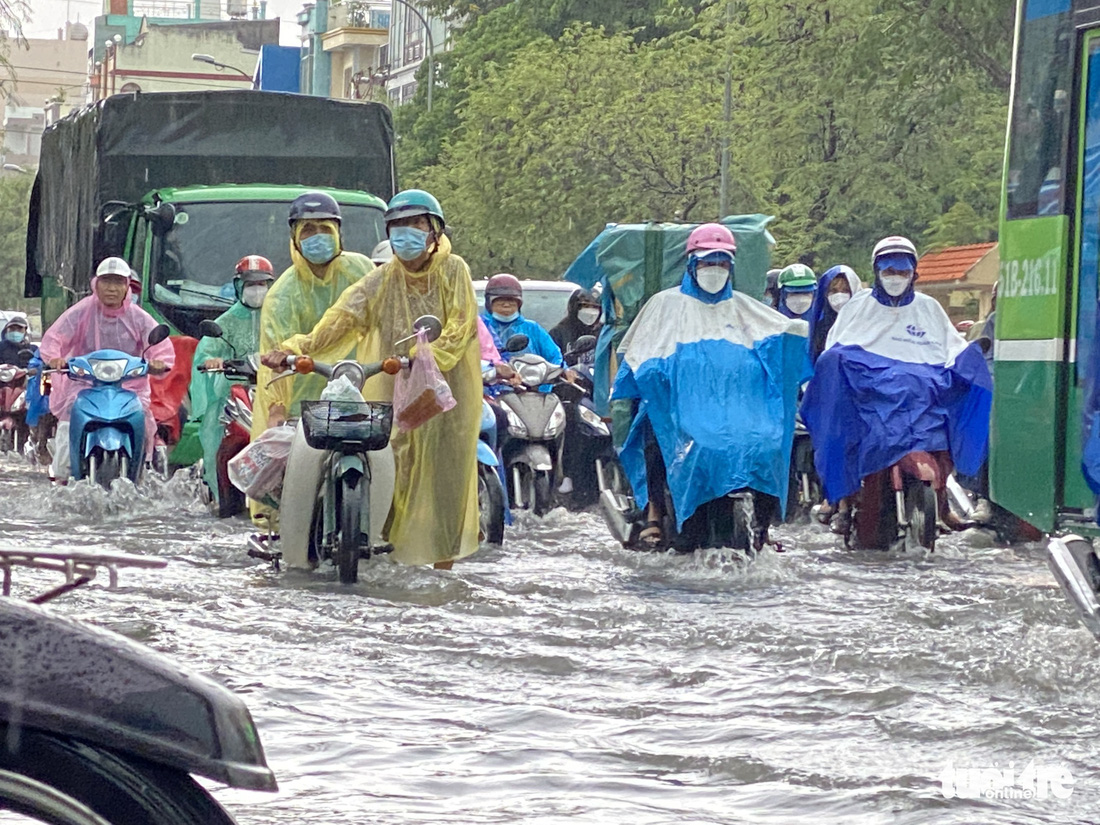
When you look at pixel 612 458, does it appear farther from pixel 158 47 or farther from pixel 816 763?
pixel 158 47

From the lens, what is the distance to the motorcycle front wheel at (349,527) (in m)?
10.1

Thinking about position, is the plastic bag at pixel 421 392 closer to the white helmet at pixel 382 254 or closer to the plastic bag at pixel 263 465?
the plastic bag at pixel 263 465

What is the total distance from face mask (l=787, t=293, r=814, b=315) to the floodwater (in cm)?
423

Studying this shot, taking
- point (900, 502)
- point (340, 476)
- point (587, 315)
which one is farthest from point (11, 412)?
point (340, 476)

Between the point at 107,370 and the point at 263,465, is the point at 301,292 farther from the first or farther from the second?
the point at 107,370

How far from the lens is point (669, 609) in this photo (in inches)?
385

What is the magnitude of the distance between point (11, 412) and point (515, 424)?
9747mm

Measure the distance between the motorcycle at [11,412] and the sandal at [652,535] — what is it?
38.9 ft

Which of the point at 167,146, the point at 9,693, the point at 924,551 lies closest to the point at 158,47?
the point at 167,146

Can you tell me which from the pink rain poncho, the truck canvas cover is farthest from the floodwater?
the truck canvas cover

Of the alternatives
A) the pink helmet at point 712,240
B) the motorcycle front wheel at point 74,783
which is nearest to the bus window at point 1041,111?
the pink helmet at point 712,240

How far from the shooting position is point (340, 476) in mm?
10133

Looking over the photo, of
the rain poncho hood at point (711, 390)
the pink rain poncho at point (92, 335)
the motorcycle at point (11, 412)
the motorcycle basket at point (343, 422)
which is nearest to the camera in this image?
the motorcycle basket at point (343, 422)

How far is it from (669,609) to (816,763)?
342 cm
